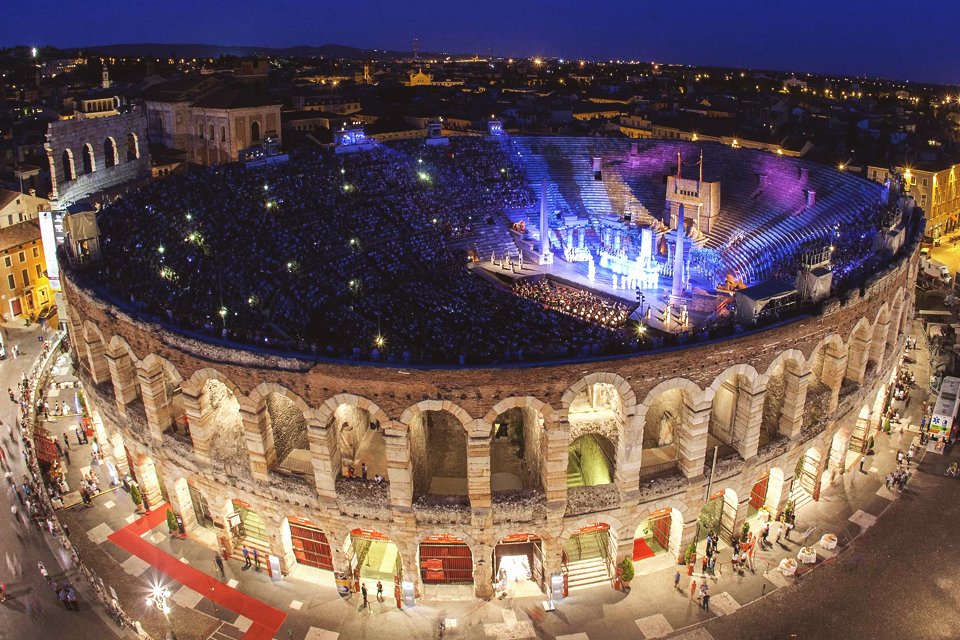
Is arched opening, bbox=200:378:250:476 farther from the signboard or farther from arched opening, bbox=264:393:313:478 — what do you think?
the signboard

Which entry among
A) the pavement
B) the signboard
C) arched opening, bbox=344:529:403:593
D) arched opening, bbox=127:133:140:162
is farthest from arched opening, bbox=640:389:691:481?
arched opening, bbox=127:133:140:162

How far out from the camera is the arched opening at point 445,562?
91.1 feet

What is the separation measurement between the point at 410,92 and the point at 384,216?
297 feet

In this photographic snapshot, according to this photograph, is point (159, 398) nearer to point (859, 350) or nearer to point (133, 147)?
point (859, 350)

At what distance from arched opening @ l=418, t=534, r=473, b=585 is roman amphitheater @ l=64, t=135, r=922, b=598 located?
0.09 metres

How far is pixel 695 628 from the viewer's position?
84.7 feet

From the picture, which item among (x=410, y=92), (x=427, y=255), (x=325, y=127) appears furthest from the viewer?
(x=410, y=92)

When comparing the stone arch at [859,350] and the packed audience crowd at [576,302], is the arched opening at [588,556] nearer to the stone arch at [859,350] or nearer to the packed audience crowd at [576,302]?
the stone arch at [859,350]

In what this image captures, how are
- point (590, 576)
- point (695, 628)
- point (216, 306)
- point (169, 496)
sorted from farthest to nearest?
point (216, 306)
point (169, 496)
point (590, 576)
point (695, 628)

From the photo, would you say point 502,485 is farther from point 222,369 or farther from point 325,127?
point 325,127

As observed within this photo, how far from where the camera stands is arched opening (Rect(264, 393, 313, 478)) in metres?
28.9

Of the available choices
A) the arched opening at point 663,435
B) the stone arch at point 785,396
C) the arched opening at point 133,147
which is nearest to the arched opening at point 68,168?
the arched opening at point 133,147

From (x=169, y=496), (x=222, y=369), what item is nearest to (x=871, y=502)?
(x=222, y=369)

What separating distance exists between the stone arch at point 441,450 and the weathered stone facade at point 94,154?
31.4 meters
